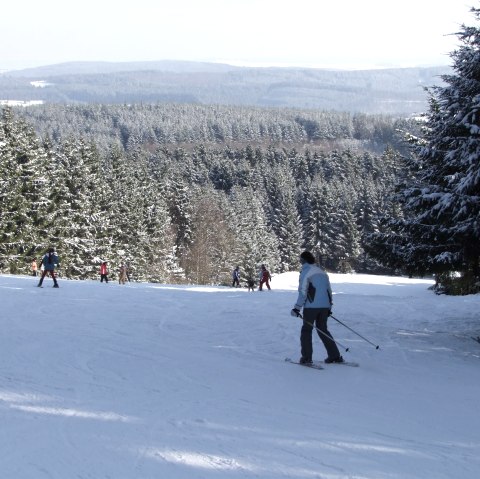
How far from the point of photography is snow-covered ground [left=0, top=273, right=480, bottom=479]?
5.15 metres

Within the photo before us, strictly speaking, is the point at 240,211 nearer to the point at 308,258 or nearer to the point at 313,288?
the point at 308,258

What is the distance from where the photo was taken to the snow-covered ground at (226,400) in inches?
203

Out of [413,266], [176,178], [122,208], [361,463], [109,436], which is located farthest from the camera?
[176,178]

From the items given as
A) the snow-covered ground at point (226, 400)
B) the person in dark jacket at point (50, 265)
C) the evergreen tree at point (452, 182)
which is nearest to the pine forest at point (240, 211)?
the evergreen tree at point (452, 182)

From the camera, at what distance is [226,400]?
24.0ft

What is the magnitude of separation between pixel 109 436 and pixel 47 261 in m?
17.3

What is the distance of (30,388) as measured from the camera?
7.58m

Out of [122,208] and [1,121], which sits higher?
[1,121]

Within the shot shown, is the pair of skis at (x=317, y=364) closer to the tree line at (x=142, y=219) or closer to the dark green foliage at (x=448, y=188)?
the dark green foliage at (x=448, y=188)

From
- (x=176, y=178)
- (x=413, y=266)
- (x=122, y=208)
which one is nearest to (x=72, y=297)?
(x=413, y=266)

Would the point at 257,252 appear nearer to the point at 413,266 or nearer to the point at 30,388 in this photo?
the point at 413,266

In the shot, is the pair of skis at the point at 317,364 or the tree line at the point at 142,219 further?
the tree line at the point at 142,219

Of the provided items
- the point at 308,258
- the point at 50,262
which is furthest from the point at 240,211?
the point at 308,258

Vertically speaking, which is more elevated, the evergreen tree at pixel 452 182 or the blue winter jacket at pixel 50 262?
the evergreen tree at pixel 452 182
